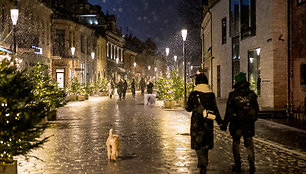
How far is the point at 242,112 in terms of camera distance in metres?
7.61

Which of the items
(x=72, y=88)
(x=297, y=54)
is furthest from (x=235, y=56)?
(x=72, y=88)

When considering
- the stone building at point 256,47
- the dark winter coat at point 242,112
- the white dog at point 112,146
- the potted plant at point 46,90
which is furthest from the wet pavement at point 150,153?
the stone building at point 256,47

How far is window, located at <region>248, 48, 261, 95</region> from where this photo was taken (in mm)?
24041

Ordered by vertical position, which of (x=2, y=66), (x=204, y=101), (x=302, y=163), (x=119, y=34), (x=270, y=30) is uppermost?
(x=119, y=34)

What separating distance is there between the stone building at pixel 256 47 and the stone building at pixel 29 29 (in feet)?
44.1

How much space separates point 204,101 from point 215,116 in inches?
12.2

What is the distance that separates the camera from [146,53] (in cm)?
11706

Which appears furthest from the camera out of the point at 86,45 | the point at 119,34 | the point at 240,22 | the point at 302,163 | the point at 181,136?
the point at 119,34

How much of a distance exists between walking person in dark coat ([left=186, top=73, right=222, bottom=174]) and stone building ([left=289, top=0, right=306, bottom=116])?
11.8 m

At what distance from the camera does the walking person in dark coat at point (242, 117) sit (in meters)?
7.57

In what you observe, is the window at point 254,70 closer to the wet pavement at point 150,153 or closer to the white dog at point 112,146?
the wet pavement at point 150,153

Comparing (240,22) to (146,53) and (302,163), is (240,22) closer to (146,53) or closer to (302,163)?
(302,163)

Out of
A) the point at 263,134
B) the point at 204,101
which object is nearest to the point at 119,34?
the point at 263,134

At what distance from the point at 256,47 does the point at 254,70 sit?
4.43 ft
